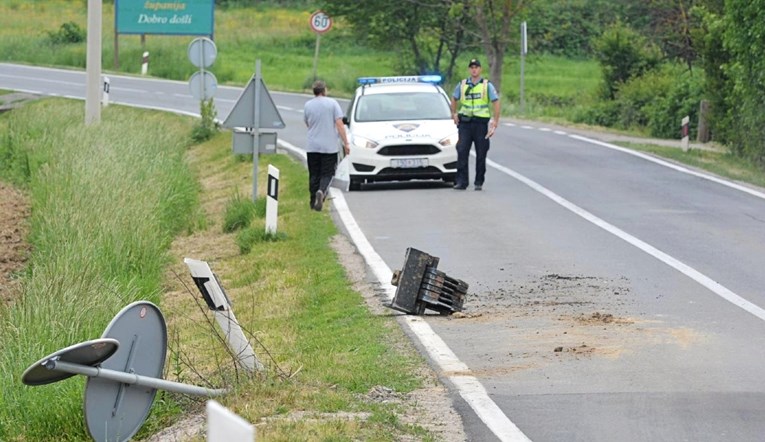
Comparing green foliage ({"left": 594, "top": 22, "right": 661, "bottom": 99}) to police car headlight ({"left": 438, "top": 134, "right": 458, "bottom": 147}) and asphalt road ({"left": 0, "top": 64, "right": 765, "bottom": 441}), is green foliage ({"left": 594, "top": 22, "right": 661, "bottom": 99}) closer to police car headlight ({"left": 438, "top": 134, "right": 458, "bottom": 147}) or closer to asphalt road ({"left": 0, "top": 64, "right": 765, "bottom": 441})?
asphalt road ({"left": 0, "top": 64, "right": 765, "bottom": 441})

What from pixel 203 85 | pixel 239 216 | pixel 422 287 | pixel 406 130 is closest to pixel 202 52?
pixel 203 85

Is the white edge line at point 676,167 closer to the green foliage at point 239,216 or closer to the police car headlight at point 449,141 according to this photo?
the police car headlight at point 449,141

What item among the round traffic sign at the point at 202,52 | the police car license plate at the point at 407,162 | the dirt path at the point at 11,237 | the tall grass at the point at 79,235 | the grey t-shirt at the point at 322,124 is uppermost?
the round traffic sign at the point at 202,52

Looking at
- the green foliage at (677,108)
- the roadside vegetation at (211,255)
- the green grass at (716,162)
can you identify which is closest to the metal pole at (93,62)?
the roadside vegetation at (211,255)

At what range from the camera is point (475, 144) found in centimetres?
2078

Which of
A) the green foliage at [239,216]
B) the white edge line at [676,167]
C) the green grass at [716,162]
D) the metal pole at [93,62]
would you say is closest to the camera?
the green foliage at [239,216]

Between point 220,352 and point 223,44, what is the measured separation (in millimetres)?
57572

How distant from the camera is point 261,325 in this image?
12.0m

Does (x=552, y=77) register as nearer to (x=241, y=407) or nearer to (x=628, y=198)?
(x=628, y=198)

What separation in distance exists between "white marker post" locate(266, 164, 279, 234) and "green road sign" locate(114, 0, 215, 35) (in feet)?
116

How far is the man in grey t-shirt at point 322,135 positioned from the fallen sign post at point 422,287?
299 inches

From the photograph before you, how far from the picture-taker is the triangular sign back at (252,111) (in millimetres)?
17562

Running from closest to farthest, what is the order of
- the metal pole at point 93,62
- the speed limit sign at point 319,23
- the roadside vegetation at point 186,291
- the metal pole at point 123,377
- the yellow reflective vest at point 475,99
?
the metal pole at point 123,377 → the roadside vegetation at point 186,291 → the yellow reflective vest at point 475,99 → the metal pole at point 93,62 → the speed limit sign at point 319,23

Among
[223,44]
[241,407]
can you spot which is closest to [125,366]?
[241,407]
